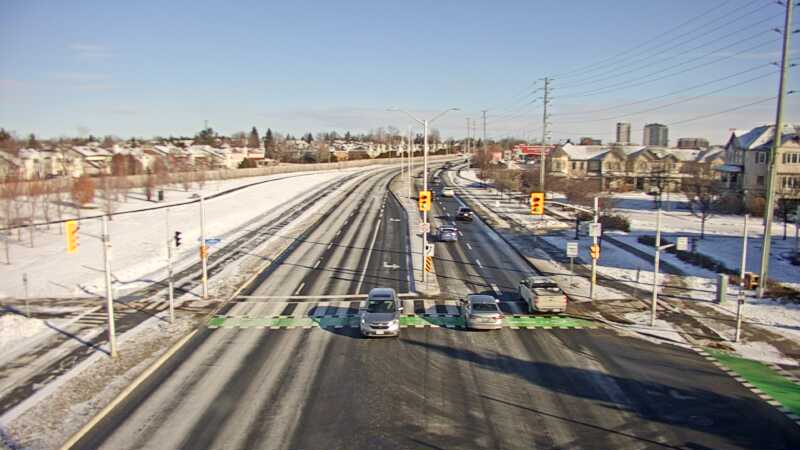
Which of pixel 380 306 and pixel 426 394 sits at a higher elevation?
pixel 380 306

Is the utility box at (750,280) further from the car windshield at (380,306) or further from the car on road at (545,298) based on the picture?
the car windshield at (380,306)

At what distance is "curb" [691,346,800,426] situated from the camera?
18500 mm

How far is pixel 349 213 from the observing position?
2842 inches

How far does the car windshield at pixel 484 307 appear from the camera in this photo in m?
27.4

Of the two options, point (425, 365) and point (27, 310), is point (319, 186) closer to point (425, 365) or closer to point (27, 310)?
point (27, 310)

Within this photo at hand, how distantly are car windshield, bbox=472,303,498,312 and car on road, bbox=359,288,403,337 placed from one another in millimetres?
3459

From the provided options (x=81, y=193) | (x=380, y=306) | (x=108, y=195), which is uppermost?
(x=81, y=193)

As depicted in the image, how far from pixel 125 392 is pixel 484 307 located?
48.9ft

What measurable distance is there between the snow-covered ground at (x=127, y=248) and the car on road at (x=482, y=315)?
836 inches

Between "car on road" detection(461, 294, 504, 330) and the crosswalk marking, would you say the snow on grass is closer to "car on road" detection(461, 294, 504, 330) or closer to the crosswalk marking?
the crosswalk marking

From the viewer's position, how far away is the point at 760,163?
7900cm

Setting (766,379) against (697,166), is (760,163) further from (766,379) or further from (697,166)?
(766,379)

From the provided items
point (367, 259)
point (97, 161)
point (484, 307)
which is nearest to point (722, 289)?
point (484, 307)

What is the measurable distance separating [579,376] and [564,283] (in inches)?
635
